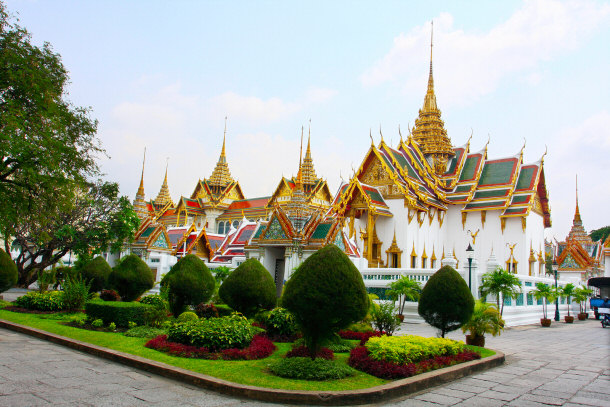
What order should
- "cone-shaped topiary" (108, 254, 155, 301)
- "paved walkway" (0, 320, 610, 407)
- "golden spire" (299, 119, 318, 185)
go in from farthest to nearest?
"golden spire" (299, 119, 318, 185)
"cone-shaped topiary" (108, 254, 155, 301)
"paved walkway" (0, 320, 610, 407)

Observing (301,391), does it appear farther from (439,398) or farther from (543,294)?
(543,294)

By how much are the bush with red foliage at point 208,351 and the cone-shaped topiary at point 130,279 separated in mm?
6154

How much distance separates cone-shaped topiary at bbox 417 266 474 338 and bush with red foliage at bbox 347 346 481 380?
4.39 ft

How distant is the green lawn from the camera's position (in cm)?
636

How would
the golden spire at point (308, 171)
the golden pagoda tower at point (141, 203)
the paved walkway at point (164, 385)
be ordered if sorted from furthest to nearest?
1. the golden spire at point (308, 171)
2. the golden pagoda tower at point (141, 203)
3. the paved walkway at point (164, 385)

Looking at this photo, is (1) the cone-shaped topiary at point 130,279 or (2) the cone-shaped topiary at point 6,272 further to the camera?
(2) the cone-shaped topiary at point 6,272

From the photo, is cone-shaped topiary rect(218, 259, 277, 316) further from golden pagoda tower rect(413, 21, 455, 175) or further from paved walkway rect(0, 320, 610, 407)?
golden pagoda tower rect(413, 21, 455, 175)

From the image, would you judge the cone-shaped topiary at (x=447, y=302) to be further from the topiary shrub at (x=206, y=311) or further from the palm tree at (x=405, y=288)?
the palm tree at (x=405, y=288)

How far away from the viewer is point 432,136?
3606 cm

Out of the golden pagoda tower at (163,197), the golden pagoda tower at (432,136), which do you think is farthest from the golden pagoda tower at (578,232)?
the golden pagoda tower at (163,197)

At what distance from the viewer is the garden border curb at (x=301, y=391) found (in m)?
5.90

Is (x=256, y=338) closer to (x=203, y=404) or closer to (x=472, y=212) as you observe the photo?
(x=203, y=404)

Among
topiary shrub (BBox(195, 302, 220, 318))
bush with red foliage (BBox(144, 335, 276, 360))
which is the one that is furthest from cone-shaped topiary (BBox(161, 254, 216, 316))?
bush with red foliage (BBox(144, 335, 276, 360))

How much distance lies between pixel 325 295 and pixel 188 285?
5812 millimetres
